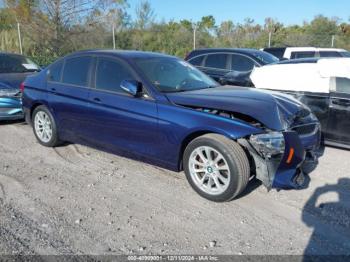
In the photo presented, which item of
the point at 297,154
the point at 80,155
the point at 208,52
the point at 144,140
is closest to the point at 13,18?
the point at 208,52

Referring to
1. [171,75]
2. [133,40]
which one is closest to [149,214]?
[171,75]

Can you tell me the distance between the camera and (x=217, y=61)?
10.0 metres

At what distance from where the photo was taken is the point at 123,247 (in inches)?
131

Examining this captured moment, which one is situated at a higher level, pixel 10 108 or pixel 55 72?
pixel 55 72

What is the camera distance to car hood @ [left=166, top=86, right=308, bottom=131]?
4191 mm

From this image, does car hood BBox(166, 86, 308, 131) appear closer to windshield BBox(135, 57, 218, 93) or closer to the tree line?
windshield BBox(135, 57, 218, 93)

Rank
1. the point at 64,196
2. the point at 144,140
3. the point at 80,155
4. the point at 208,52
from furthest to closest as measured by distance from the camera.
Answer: the point at 208,52 → the point at 80,155 → the point at 144,140 → the point at 64,196

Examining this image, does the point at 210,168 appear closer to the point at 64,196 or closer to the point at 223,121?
the point at 223,121

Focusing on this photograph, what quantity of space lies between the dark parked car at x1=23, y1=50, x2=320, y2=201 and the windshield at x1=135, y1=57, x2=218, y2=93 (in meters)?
0.02

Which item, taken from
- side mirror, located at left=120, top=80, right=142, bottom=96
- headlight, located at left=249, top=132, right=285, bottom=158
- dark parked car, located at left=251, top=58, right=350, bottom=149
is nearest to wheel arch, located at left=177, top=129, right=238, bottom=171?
headlight, located at left=249, top=132, right=285, bottom=158

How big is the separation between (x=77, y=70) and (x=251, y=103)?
2.76m

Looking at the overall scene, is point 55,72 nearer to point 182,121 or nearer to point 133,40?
point 182,121

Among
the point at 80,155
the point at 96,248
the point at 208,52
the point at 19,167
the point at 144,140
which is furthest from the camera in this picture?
the point at 208,52

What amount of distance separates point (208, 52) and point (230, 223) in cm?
723
